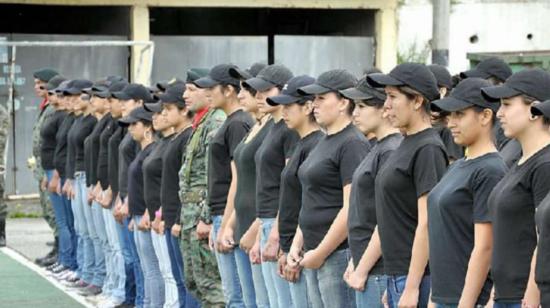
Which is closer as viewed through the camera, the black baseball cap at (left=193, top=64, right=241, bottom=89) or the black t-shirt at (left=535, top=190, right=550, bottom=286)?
the black t-shirt at (left=535, top=190, right=550, bottom=286)

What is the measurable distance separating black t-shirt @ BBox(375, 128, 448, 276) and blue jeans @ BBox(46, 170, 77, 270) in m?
8.32

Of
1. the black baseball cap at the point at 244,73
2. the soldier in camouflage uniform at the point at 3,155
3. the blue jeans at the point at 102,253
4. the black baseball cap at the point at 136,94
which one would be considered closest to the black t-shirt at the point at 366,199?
the black baseball cap at the point at 244,73

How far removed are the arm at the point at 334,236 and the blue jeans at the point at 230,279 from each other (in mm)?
1877

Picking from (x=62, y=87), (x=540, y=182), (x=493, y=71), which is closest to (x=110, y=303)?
(x=62, y=87)

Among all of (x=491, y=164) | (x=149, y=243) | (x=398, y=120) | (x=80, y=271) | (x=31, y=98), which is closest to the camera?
(x=491, y=164)

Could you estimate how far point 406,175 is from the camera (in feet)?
22.1

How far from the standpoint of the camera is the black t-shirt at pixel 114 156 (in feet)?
41.2

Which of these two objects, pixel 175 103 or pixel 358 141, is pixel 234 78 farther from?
Answer: pixel 358 141

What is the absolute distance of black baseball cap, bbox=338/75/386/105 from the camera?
7270 mm

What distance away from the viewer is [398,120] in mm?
6816

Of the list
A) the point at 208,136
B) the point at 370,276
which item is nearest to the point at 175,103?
the point at 208,136

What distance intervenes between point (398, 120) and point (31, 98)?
1484cm

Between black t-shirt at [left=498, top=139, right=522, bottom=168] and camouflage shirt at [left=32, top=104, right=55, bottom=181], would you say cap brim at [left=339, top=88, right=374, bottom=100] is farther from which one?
camouflage shirt at [left=32, top=104, right=55, bottom=181]

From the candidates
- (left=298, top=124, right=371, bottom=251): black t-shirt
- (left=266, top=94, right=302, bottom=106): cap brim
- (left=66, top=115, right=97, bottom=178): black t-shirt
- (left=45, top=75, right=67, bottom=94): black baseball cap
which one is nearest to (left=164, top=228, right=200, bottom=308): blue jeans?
(left=266, top=94, right=302, bottom=106): cap brim
